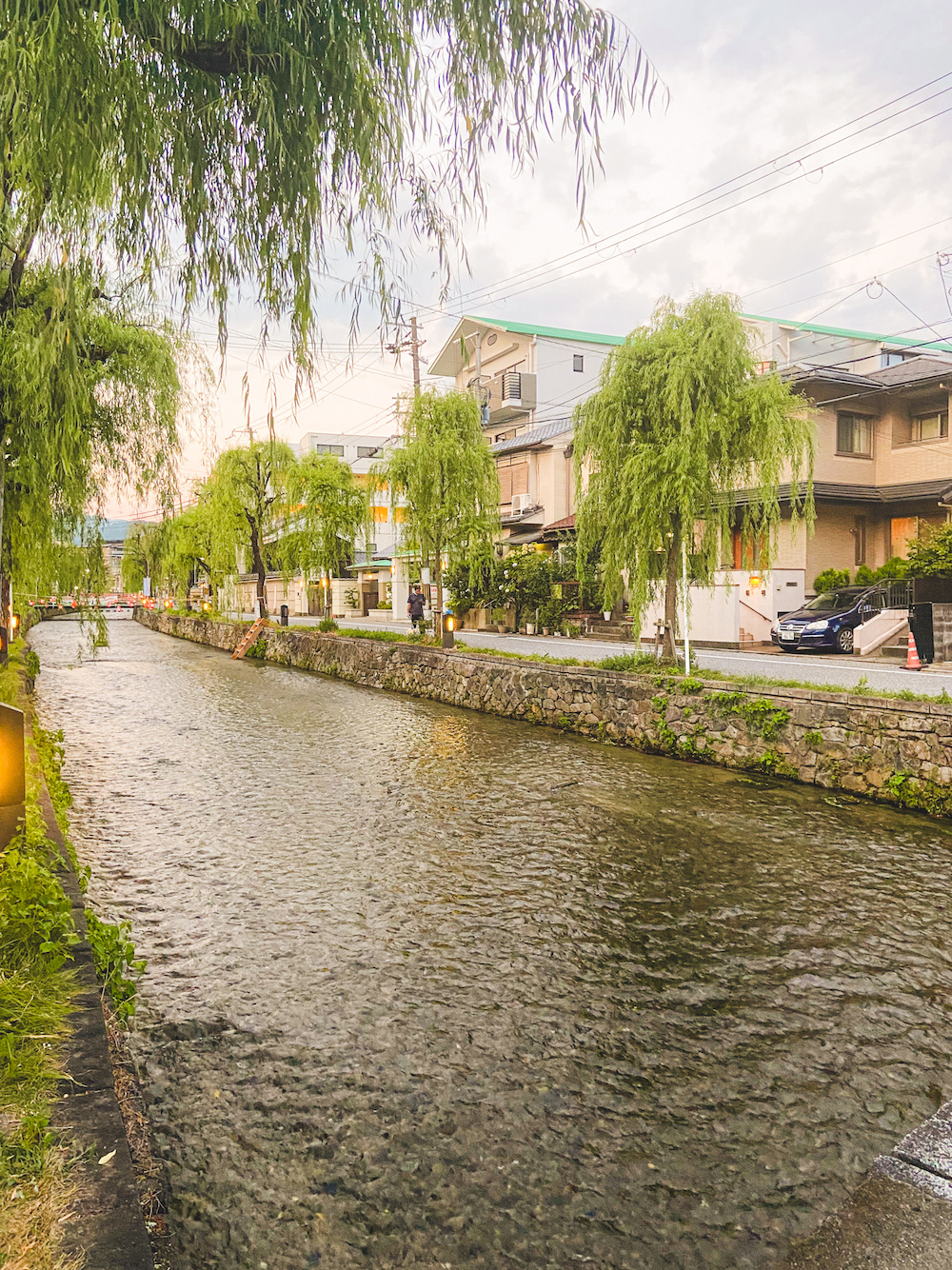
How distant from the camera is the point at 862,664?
16.9 m

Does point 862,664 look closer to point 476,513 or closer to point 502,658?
point 502,658

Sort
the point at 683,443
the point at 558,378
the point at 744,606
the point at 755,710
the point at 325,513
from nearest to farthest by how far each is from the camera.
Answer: the point at 755,710 < the point at 683,443 < the point at 744,606 < the point at 325,513 < the point at 558,378

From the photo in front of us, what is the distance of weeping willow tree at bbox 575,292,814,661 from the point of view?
1198 cm

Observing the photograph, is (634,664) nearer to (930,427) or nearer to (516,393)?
(930,427)

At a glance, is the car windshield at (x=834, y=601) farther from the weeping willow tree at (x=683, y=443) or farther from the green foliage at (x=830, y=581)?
the weeping willow tree at (x=683, y=443)

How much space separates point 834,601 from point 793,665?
5725 millimetres

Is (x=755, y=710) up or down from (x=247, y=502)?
down

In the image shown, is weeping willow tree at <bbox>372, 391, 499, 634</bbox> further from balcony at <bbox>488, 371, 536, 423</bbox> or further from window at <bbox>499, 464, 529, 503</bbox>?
balcony at <bbox>488, 371, 536, 423</bbox>

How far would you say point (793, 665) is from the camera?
16875mm

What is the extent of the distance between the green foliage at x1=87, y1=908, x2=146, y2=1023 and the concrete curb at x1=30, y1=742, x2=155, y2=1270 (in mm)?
485

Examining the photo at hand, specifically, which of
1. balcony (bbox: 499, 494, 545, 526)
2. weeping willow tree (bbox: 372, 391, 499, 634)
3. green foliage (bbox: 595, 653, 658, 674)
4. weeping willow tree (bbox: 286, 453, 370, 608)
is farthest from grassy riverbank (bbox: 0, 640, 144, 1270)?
balcony (bbox: 499, 494, 545, 526)

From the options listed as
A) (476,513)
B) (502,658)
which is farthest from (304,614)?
(502,658)

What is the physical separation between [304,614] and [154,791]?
4715 centimetres

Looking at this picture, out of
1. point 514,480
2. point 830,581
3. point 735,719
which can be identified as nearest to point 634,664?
point 735,719
